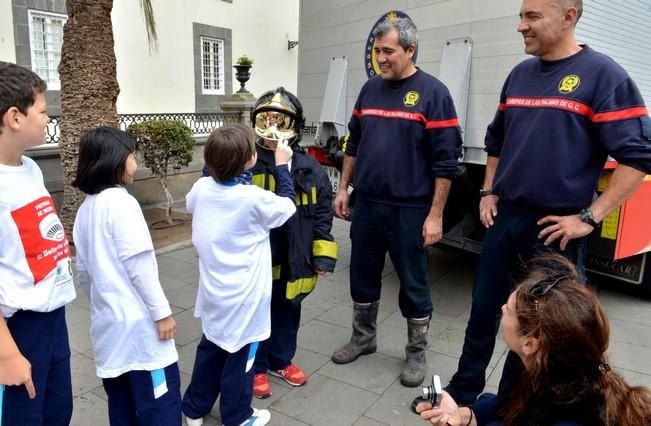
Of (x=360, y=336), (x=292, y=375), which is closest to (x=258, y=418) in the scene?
(x=292, y=375)

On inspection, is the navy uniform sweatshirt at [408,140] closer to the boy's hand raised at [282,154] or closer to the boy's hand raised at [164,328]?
the boy's hand raised at [282,154]

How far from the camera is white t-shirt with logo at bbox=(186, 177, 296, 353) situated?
227cm

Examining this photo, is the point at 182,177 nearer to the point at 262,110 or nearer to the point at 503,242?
the point at 262,110

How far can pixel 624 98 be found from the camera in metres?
2.08

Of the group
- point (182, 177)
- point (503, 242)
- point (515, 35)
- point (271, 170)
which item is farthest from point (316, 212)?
point (182, 177)

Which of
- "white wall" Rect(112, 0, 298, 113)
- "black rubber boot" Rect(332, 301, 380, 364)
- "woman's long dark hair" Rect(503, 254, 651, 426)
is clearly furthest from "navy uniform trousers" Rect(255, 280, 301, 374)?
"white wall" Rect(112, 0, 298, 113)

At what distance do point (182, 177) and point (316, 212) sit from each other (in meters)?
5.97

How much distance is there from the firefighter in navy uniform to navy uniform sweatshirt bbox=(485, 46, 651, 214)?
3.23ft

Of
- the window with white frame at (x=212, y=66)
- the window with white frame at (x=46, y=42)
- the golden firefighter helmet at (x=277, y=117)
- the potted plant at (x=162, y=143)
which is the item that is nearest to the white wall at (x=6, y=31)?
the window with white frame at (x=46, y=42)

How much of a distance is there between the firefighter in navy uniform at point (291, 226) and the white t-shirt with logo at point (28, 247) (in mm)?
1115

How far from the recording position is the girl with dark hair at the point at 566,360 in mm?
1238

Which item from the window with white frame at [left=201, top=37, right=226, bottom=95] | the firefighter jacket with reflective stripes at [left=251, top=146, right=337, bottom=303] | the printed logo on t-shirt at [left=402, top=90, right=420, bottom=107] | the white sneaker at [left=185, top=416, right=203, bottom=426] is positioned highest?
the window with white frame at [left=201, top=37, right=226, bottom=95]

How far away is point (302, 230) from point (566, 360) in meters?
1.67

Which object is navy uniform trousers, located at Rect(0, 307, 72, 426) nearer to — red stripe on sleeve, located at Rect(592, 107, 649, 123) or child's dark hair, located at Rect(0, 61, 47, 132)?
child's dark hair, located at Rect(0, 61, 47, 132)
